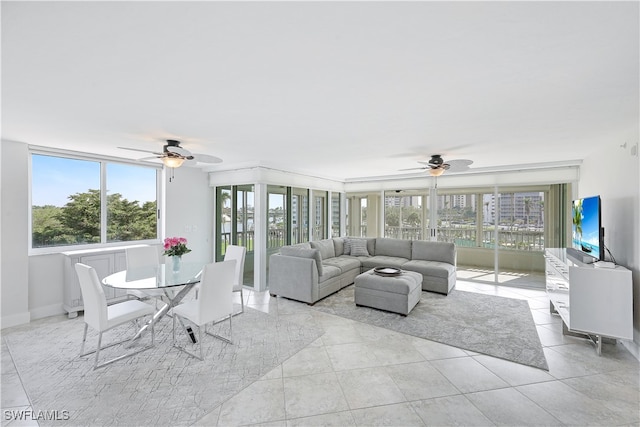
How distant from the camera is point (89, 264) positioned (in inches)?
162

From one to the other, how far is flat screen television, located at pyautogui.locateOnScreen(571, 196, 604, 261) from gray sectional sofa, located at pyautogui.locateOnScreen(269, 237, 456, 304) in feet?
6.15

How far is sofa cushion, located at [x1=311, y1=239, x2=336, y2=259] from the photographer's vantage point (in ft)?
19.1

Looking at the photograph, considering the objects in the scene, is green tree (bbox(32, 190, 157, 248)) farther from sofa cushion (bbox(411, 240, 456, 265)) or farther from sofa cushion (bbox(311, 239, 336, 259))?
sofa cushion (bbox(411, 240, 456, 265))

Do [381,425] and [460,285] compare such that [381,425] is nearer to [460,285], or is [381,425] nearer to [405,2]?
[405,2]

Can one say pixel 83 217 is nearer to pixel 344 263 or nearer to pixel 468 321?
pixel 344 263

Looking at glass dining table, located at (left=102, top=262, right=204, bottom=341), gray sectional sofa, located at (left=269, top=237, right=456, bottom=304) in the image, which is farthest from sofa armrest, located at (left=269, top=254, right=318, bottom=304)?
glass dining table, located at (left=102, top=262, right=204, bottom=341)

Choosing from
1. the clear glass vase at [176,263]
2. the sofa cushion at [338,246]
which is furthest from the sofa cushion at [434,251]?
the clear glass vase at [176,263]

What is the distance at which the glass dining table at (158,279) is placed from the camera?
2855 mm

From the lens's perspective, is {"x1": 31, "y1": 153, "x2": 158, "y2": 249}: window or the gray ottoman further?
{"x1": 31, "y1": 153, "x2": 158, "y2": 249}: window

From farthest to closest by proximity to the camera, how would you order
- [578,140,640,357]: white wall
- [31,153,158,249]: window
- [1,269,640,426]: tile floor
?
[31,153,158,249]: window
[578,140,640,357]: white wall
[1,269,640,426]: tile floor

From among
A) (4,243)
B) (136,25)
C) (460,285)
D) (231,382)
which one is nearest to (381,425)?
(231,382)

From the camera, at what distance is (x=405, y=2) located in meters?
1.20

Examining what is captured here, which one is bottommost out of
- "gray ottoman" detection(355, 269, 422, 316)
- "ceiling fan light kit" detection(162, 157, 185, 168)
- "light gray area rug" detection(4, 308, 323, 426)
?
"light gray area rug" detection(4, 308, 323, 426)

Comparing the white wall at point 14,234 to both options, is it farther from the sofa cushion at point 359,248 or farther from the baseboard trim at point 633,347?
the baseboard trim at point 633,347
